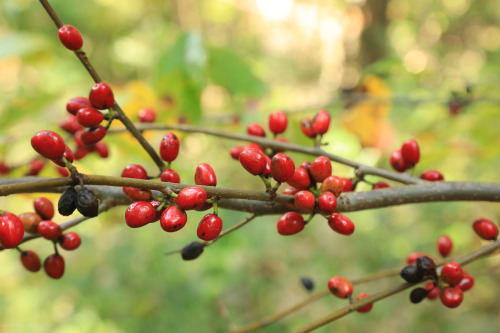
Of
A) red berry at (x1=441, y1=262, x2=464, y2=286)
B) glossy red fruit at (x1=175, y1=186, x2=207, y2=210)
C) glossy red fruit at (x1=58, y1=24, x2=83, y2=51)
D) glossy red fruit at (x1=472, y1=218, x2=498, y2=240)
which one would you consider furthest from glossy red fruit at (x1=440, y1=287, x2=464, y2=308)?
glossy red fruit at (x1=58, y1=24, x2=83, y2=51)

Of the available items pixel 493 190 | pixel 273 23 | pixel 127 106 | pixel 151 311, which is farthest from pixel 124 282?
pixel 273 23

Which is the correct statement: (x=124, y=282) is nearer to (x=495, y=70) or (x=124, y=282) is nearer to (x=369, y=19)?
(x=495, y=70)

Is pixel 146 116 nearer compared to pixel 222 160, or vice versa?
pixel 146 116

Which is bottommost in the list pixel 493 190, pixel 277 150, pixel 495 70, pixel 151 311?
pixel 151 311

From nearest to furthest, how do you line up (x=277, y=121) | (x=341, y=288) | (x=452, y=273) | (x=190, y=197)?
(x=190, y=197) → (x=452, y=273) → (x=341, y=288) → (x=277, y=121)

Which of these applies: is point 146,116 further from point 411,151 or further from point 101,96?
point 411,151

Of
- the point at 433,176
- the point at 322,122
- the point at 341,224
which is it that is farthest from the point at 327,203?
the point at 433,176

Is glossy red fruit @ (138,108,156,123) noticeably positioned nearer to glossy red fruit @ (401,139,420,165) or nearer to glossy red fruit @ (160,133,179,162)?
glossy red fruit @ (160,133,179,162)
